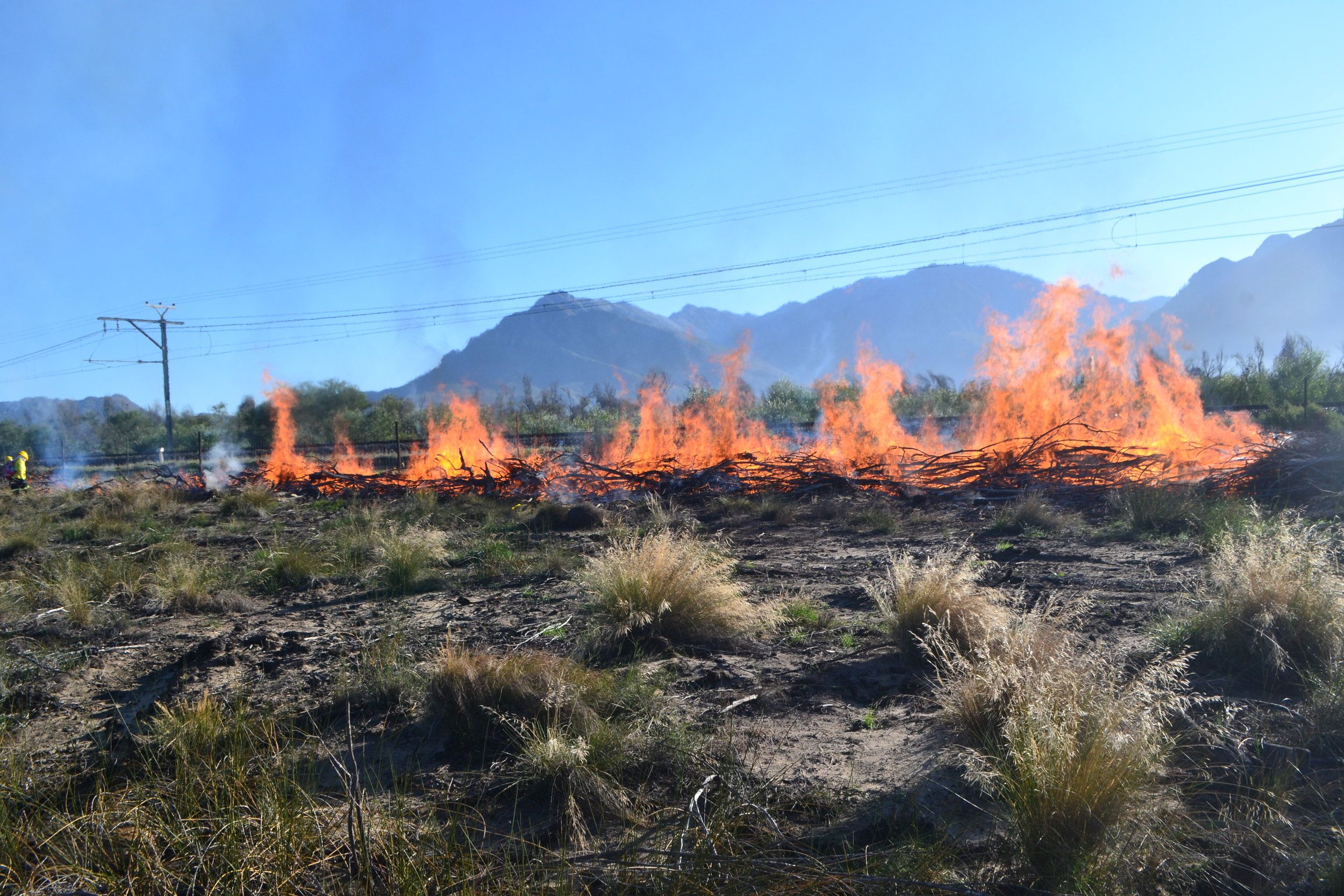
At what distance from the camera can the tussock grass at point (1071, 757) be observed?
8.54 ft

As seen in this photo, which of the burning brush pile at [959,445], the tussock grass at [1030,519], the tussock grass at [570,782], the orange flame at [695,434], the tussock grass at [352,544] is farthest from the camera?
the orange flame at [695,434]

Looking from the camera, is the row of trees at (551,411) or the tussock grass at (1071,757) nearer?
the tussock grass at (1071,757)

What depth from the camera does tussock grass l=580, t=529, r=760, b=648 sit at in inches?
215

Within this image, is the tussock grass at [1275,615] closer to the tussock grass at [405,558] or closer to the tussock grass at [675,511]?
the tussock grass at [675,511]

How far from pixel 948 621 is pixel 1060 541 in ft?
18.8

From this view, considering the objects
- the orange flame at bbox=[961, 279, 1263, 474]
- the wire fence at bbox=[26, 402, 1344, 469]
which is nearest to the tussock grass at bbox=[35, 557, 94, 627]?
the wire fence at bbox=[26, 402, 1344, 469]

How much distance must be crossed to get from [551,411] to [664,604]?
39463 millimetres

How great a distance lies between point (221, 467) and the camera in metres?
25.5

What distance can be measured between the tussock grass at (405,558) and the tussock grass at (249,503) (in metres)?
8.70

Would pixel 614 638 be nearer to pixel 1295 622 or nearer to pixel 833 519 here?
pixel 1295 622

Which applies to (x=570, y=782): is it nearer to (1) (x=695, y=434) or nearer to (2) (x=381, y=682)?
(2) (x=381, y=682)

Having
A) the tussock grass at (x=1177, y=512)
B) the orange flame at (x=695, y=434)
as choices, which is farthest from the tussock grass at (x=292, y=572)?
the tussock grass at (x=1177, y=512)

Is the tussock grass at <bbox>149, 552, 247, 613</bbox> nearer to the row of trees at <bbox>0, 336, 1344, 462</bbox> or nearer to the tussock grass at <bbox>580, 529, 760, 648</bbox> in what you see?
the tussock grass at <bbox>580, 529, 760, 648</bbox>

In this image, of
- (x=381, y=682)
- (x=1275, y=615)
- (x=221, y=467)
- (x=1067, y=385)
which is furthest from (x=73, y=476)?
(x=1275, y=615)
